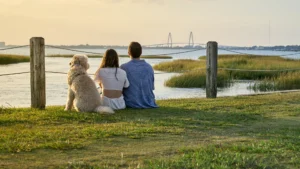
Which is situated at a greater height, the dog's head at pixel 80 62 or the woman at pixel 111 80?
the dog's head at pixel 80 62

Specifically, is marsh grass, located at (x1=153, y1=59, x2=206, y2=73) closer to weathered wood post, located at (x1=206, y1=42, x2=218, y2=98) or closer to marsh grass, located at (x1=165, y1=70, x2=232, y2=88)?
marsh grass, located at (x1=165, y1=70, x2=232, y2=88)

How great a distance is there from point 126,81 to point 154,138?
3424 millimetres

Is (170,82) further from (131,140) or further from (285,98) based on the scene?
(131,140)

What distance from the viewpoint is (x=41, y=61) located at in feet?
30.7

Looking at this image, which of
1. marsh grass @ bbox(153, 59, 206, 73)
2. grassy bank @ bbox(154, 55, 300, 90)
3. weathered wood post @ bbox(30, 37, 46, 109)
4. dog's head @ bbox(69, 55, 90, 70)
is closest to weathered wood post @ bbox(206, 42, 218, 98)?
grassy bank @ bbox(154, 55, 300, 90)

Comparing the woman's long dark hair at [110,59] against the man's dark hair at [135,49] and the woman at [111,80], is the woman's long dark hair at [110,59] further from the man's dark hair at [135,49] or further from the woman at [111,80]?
the man's dark hair at [135,49]

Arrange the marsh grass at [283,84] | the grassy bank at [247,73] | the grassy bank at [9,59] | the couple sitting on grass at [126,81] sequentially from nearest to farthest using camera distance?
the couple sitting on grass at [126,81] → the marsh grass at [283,84] → the grassy bank at [247,73] → the grassy bank at [9,59]

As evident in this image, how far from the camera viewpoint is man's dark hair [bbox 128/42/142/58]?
32.2 ft

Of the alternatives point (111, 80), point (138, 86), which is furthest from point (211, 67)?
point (111, 80)

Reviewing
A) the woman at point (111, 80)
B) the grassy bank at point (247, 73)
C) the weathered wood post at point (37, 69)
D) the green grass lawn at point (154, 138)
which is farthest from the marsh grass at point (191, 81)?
the weathered wood post at point (37, 69)

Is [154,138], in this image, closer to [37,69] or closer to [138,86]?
[138,86]

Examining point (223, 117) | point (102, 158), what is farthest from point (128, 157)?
point (223, 117)

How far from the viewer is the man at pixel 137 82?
9836 mm

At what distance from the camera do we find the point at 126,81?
31.8 feet
